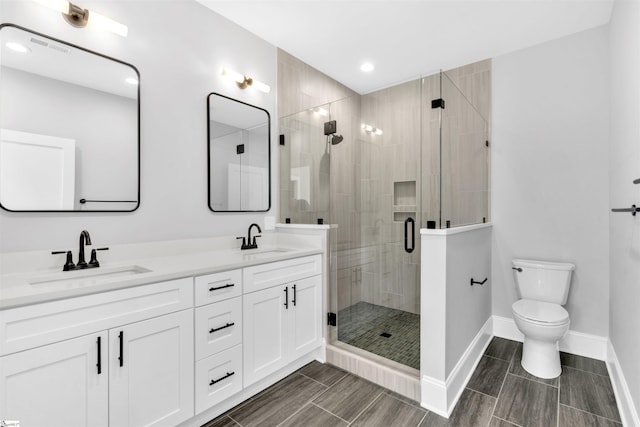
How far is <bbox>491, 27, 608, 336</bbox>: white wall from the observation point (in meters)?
2.38

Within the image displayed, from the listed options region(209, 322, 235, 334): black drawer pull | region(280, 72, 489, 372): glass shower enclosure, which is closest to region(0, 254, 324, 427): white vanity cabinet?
region(209, 322, 235, 334): black drawer pull

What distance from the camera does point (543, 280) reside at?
8.01 ft

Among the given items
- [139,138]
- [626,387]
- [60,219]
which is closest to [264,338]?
[60,219]

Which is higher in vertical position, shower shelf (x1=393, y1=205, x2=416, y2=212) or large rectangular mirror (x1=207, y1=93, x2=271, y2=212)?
large rectangular mirror (x1=207, y1=93, x2=271, y2=212)

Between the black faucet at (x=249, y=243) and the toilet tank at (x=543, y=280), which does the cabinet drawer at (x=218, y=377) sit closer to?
the black faucet at (x=249, y=243)

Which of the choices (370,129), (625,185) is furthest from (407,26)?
(625,185)

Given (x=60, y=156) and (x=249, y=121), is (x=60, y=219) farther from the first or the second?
(x=249, y=121)

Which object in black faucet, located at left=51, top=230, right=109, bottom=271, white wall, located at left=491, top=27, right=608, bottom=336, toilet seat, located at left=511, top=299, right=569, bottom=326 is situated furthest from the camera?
white wall, located at left=491, top=27, right=608, bottom=336

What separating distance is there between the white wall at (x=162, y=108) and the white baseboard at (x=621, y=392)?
2.57m

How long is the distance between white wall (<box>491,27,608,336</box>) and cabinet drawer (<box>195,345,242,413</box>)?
2.45 m

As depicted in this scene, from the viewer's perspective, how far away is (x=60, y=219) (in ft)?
5.11

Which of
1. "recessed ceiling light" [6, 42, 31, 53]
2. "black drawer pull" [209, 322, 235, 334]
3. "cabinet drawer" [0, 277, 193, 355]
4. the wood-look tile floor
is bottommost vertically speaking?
the wood-look tile floor

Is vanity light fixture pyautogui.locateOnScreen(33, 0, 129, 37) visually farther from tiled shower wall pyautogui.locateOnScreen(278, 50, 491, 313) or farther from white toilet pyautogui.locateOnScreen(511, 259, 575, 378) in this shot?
white toilet pyautogui.locateOnScreen(511, 259, 575, 378)

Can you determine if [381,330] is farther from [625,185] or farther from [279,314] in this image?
[625,185]
